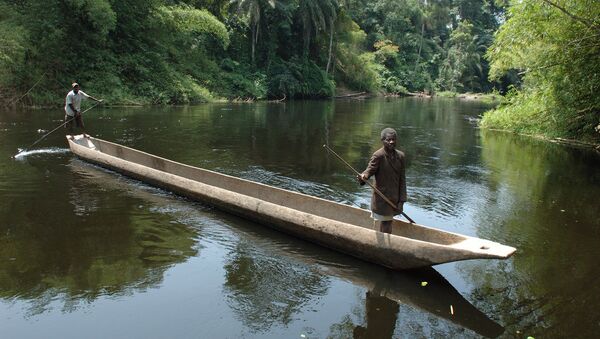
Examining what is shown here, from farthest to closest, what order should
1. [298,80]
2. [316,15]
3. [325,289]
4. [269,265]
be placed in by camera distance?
1. [298,80]
2. [316,15]
3. [269,265]
4. [325,289]

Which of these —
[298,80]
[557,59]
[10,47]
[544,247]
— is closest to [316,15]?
[298,80]

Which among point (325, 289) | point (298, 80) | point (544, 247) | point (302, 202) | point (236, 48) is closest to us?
point (325, 289)

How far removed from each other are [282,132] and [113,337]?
52.9 feet

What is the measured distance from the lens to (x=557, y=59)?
15.9 meters

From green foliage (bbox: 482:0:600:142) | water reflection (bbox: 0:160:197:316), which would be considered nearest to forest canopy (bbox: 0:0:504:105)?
water reflection (bbox: 0:160:197:316)

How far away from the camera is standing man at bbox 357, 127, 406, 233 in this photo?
6086mm

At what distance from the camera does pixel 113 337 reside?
4.88 m

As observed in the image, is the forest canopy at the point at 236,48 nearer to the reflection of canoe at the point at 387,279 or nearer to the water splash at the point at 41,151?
the water splash at the point at 41,151

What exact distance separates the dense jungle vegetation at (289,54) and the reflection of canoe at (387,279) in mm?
10542

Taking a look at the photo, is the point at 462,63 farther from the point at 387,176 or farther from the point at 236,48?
the point at 387,176

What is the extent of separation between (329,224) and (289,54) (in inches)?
1700

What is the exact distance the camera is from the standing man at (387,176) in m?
6.09

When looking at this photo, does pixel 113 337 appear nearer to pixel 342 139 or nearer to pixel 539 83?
pixel 342 139

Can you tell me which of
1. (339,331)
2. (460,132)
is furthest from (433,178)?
(460,132)
